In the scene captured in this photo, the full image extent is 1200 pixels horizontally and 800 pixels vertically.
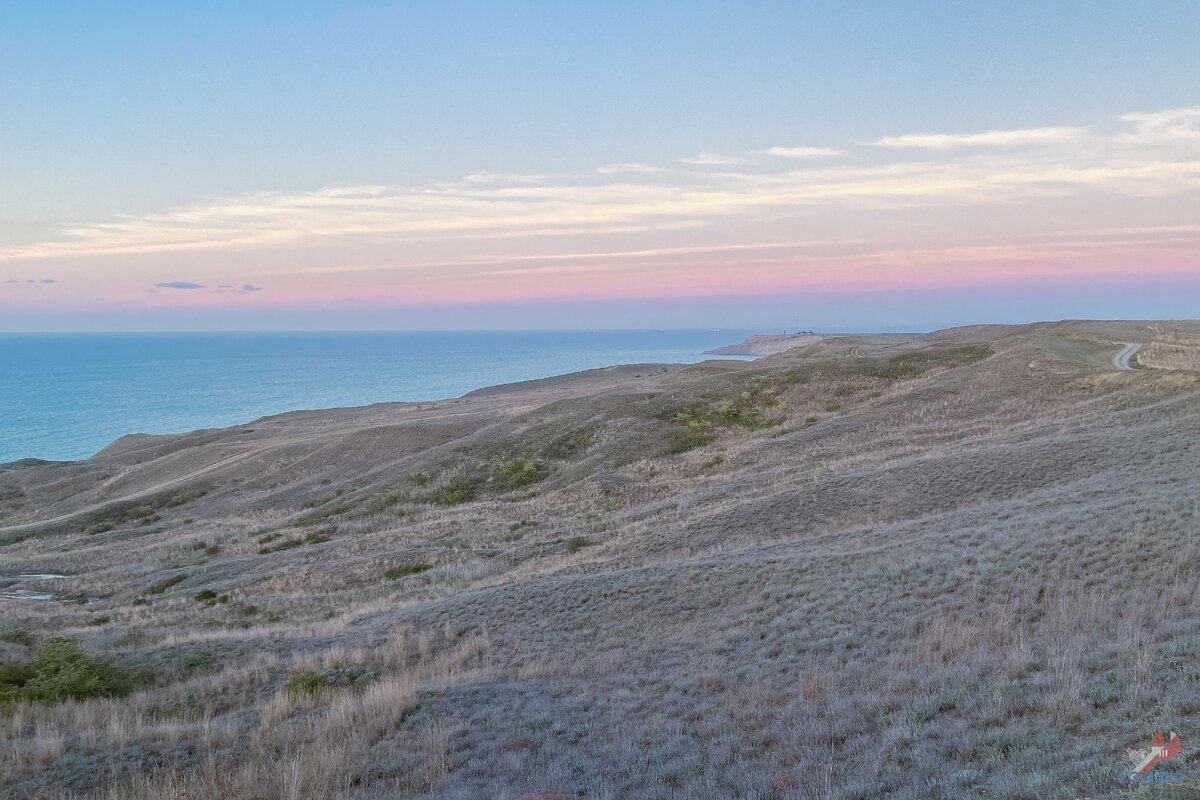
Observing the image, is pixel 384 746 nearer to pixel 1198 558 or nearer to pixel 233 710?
pixel 233 710

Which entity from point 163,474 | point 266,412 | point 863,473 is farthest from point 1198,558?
point 266,412

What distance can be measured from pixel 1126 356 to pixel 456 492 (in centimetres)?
4104

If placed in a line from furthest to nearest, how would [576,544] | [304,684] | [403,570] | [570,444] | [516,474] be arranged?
[570,444], [516,474], [403,570], [576,544], [304,684]

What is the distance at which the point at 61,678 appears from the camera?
40.7ft

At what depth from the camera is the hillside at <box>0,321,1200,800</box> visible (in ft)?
22.1

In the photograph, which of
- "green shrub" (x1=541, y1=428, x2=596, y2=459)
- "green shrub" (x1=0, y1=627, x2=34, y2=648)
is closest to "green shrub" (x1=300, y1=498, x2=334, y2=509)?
"green shrub" (x1=541, y1=428, x2=596, y2=459)

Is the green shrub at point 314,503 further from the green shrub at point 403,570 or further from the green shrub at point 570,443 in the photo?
the green shrub at point 403,570

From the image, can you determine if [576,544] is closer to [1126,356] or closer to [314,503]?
[314,503]

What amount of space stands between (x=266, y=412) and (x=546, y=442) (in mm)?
124735

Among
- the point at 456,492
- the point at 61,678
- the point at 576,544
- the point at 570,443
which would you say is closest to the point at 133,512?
the point at 456,492

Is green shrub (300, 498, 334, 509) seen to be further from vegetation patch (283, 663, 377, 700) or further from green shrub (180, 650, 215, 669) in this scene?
vegetation patch (283, 663, 377, 700)

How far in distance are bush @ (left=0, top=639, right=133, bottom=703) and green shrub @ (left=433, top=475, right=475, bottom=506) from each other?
86.6ft

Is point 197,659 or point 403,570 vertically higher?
point 197,659

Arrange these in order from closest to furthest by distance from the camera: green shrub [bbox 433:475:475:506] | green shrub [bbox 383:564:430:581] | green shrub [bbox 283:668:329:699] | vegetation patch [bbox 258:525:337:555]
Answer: green shrub [bbox 283:668:329:699]
green shrub [bbox 383:564:430:581]
vegetation patch [bbox 258:525:337:555]
green shrub [bbox 433:475:475:506]
